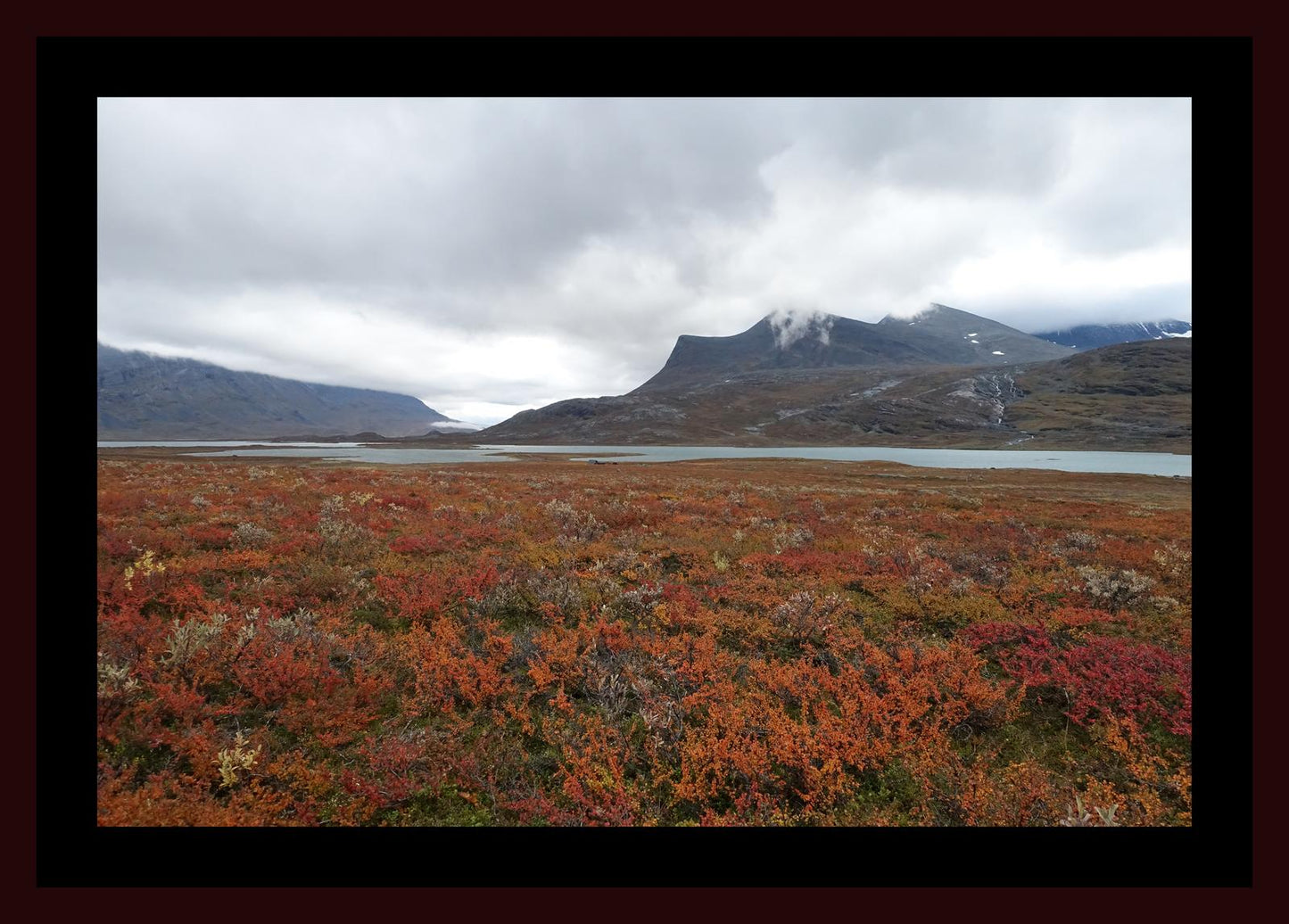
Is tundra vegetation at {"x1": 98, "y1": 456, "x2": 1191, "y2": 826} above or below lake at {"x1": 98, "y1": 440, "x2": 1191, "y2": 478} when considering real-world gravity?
below

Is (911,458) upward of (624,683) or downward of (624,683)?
upward

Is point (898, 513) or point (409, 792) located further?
point (898, 513)

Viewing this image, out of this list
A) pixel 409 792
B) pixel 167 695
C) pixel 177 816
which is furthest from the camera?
pixel 167 695

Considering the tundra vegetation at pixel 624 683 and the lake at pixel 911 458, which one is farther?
the lake at pixel 911 458

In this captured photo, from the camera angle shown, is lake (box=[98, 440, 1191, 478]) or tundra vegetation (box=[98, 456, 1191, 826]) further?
lake (box=[98, 440, 1191, 478])

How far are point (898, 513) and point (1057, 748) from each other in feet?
53.5

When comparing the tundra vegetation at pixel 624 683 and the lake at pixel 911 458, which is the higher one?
the lake at pixel 911 458

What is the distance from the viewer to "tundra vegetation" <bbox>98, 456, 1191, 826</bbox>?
13.4 ft

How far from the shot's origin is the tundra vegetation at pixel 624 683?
4.08m

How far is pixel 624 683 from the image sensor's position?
19.6 ft

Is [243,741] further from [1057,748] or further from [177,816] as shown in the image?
[1057,748]

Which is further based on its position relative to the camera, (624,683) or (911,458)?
(911,458)

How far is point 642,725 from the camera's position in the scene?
5.26 metres
